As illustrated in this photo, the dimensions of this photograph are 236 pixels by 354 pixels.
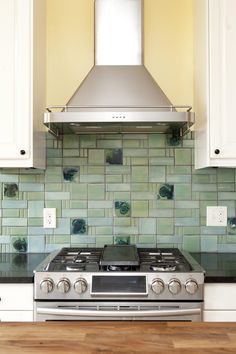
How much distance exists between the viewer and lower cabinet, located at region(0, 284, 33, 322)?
1.66 m

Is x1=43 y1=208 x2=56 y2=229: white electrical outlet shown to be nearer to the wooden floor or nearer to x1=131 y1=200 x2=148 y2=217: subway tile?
x1=131 y1=200 x2=148 y2=217: subway tile

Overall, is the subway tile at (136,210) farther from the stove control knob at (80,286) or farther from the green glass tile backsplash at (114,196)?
the stove control knob at (80,286)

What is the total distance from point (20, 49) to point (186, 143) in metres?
1.10

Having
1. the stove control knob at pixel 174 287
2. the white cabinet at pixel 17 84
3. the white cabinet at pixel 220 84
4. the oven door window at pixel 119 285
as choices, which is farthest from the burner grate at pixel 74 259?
the white cabinet at pixel 220 84

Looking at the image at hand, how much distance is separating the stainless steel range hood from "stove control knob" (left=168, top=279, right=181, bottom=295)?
785 millimetres

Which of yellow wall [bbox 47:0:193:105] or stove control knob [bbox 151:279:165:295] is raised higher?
yellow wall [bbox 47:0:193:105]

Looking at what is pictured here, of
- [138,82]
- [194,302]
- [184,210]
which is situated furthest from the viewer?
[184,210]

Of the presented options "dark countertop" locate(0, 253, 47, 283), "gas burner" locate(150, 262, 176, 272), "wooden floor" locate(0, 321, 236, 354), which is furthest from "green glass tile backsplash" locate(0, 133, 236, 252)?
"wooden floor" locate(0, 321, 236, 354)

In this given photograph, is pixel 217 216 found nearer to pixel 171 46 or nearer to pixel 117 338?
pixel 171 46

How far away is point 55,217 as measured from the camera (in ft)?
7.32

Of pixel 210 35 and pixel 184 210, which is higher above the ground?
pixel 210 35

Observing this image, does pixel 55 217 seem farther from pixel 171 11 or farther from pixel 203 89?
pixel 171 11

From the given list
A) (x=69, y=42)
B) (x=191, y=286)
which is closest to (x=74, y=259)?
(x=191, y=286)

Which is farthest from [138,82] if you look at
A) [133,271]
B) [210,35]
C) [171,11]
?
[133,271]
